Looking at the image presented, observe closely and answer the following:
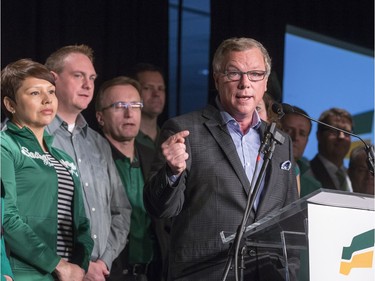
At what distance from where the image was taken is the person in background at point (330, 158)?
574cm

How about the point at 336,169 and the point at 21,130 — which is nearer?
the point at 21,130

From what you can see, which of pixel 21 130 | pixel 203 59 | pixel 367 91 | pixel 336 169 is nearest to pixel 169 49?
pixel 203 59

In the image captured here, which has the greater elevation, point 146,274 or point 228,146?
point 228,146

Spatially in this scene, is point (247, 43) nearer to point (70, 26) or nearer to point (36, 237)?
point (36, 237)

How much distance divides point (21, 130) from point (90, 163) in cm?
62

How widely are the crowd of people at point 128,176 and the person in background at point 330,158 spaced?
53.2 inches

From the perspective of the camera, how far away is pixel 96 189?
13.4 ft

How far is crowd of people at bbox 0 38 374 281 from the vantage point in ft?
10.3

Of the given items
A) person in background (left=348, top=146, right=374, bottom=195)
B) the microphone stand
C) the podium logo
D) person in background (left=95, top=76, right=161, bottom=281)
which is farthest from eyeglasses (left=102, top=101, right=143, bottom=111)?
the podium logo

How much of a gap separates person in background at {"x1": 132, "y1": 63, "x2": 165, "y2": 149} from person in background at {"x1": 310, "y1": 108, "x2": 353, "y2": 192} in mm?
1294

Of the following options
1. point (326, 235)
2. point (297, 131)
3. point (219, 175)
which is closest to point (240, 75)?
point (219, 175)

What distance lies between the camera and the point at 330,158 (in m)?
5.80

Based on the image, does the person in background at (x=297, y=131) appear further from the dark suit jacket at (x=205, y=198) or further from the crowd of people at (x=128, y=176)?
the dark suit jacket at (x=205, y=198)

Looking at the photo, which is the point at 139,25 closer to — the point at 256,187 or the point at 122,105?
the point at 122,105
